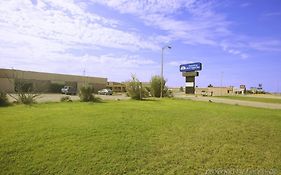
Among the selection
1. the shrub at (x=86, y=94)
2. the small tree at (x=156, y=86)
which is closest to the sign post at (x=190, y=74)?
the small tree at (x=156, y=86)

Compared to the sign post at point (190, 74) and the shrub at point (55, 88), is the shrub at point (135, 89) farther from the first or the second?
the shrub at point (55, 88)

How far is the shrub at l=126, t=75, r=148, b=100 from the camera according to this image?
37.2 meters

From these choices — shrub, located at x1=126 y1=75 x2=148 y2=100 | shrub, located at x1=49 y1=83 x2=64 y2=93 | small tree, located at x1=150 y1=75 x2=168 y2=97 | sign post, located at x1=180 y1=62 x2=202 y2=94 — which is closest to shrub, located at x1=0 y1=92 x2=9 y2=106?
shrub, located at x1=126 y1=75 x2=148 y2=100

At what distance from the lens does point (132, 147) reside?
9.74 metres

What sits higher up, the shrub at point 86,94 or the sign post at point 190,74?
the sign post at point 190,74

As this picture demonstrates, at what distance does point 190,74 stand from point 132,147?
54303mm

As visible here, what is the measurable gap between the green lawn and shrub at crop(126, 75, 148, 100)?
2316 cm

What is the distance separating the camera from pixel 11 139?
10.1 meters

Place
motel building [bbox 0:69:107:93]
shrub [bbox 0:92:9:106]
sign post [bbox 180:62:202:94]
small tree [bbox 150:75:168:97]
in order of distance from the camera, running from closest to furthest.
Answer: shrub [bbox 0:92:9:106]
small tree [bbox 150:75:168:97]
motel building [bbox 0:69:107:93]
sign post [bbox 180:62:202:94]

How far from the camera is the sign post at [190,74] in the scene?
2437 inches

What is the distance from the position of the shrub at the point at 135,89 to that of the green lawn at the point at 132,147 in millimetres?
23162

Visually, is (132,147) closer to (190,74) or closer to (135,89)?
(135,89)

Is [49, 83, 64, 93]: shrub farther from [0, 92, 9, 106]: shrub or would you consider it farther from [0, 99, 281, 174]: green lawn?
[0, 99, 281, 174]: green lawn

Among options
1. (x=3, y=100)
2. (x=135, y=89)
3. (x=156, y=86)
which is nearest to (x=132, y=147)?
(x=3, y=100)
